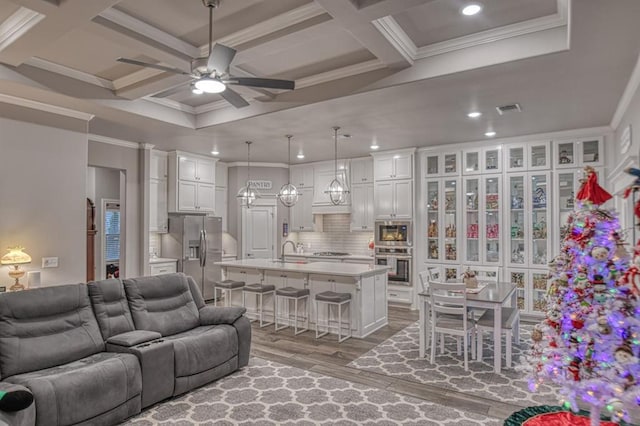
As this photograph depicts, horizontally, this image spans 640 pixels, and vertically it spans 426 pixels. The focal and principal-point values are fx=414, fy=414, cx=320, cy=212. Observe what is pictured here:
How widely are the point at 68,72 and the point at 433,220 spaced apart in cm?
588

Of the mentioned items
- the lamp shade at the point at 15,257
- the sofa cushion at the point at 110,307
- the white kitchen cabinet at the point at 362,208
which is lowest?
the sofa cushion at the point at 110,307

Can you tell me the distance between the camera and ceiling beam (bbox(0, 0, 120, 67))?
2.94 meters

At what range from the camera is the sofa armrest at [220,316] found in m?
4.44

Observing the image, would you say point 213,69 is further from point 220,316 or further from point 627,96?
point 627,96

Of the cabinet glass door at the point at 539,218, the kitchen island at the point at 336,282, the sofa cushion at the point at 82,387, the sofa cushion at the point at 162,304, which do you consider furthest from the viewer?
the cabinet glass door at the point at 539,218

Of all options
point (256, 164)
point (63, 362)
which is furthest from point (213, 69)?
point (256, 164)

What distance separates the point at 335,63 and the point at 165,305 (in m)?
3.09

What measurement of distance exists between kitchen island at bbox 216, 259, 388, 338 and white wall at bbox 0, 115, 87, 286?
2.37 metres

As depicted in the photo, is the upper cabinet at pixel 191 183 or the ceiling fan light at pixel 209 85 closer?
the ceiling fan light at pixel 209 85

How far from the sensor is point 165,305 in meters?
4.33

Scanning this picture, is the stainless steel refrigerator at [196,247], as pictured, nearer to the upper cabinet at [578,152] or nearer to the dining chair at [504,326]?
the dining chair at [504,326]

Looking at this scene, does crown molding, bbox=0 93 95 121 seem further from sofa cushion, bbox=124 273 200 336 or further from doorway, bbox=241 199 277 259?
doorway, bbox=241 199 277 259

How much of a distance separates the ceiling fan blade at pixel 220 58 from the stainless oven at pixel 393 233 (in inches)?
207

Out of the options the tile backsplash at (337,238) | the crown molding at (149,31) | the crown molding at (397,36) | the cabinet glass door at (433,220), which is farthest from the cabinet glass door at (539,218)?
the crown molding at (149,31)
